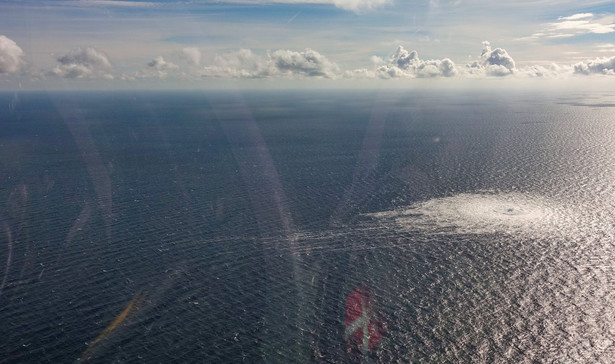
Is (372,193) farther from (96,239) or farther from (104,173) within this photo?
(104,173)

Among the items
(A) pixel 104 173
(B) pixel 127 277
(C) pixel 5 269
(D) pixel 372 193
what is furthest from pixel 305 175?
(C) pixel 5 269

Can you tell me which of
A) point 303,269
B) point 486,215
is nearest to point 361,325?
point 303,269

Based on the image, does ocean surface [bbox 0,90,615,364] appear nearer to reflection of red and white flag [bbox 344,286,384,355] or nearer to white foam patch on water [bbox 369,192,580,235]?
→ white foam patch on water [bbox 369,192,580,235]

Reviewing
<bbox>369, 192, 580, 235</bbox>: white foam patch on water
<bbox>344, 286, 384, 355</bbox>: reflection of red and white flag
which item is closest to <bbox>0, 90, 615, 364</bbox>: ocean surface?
<bbox>369, 192, 580, 235</bbox>: white foam patch on water

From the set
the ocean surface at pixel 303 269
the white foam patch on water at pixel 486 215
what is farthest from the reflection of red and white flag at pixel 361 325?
the white foam patch on water at pixel 486 215

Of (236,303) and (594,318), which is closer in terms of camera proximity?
(594,318)
